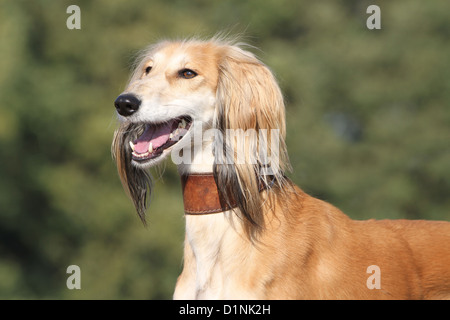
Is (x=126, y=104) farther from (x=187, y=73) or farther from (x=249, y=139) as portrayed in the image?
(x=249, y=139)

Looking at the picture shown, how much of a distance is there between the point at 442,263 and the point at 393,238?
0.33 m

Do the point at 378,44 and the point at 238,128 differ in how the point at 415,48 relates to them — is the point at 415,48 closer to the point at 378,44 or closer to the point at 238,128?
the point at 378,44

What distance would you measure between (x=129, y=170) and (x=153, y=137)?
1.42 ft

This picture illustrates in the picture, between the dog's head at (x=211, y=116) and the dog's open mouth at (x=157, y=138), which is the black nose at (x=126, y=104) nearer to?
the dog's head at (x=211, y=116)

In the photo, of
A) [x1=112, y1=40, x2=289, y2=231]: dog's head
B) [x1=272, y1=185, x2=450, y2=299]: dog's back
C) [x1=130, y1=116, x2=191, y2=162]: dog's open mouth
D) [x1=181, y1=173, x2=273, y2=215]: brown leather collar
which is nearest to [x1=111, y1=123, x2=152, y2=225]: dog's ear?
[x1=112, y1=40, x2=289, y2=231]: dog's head

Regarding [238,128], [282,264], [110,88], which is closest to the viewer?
[282,264]

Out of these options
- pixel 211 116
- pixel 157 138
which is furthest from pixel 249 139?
pixel 157 138

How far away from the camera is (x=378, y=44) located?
16.6 metres

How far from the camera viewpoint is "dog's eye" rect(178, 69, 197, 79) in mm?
3990

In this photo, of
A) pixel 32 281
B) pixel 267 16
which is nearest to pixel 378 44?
pixel 267 16

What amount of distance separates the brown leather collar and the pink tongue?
0.93 feet

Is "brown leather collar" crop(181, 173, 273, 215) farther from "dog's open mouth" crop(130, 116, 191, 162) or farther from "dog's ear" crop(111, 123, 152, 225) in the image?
"dog's ear" crop(111, 123, 152, 225)

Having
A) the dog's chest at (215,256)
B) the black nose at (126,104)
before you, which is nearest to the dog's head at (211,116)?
the black nose at (126,104)

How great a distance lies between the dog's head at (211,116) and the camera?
12.1 feet
